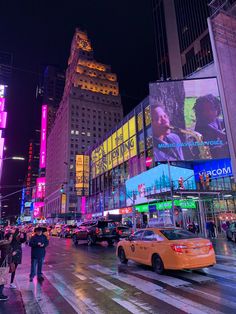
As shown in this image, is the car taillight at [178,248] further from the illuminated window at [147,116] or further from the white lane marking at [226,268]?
the illuminated window at [147,116]

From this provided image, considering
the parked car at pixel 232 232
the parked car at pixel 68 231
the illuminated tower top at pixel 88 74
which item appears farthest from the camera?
the illuminated tower top at pixel 88 74

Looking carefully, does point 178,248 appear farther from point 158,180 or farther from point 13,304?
point 158,180

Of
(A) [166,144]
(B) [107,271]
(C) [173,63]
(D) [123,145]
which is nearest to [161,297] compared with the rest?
(B) [107,271]

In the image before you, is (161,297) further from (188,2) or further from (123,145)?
(188,2)

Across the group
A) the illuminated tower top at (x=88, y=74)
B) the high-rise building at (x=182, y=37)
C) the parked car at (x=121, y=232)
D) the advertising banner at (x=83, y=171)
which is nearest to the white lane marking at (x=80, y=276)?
the parked car at (x=121, y=232)

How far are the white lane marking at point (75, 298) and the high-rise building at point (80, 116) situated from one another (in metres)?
98.1

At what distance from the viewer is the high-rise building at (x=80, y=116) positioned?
119 m

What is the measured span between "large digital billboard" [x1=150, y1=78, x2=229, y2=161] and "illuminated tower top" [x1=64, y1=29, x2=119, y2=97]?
89.2 m

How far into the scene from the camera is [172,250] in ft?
30.3

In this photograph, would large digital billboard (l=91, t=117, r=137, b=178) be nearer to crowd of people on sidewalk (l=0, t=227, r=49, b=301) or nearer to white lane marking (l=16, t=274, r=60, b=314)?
crowd of people on sidewalk (l=0, t=227, r=49, b=301)

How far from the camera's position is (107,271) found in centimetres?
1090

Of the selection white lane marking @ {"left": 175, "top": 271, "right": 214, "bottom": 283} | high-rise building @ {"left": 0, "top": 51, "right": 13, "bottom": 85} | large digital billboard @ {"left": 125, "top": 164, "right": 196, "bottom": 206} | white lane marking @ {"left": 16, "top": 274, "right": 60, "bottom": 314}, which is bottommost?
white lane marking @ {"left": 16, "top": 274, "right": 60, "bottom": 314}

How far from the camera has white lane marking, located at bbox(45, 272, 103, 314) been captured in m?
6.22

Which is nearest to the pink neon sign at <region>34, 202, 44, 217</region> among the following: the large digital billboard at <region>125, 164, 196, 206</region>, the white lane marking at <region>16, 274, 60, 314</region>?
the large digital billboard at <region>125, 164, 196, 206</region>
